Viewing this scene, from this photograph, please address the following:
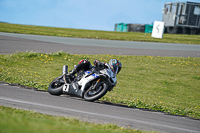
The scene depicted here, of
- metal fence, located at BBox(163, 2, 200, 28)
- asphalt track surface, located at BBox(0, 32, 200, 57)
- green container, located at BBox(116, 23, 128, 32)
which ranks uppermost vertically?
metal fence, located at BBox(163, 2, 200, 28)

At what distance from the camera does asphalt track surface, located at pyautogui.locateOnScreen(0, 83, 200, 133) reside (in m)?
6.23

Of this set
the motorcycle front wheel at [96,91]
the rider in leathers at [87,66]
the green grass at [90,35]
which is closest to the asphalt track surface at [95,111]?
the motorcycle front wheel at [96,91]

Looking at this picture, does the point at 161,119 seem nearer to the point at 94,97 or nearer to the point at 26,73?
the point at 94,97

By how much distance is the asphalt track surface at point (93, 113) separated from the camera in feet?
20.5

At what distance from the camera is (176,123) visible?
7.10 meters

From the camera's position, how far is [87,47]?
22.5m

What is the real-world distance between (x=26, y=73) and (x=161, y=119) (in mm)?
8197

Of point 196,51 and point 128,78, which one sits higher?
point 196,51

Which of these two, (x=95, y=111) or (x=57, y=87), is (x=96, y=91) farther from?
A: (x=57, y=87)

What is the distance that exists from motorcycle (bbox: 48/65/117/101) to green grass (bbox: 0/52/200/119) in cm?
165

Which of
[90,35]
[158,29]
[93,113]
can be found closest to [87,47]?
[90,35]

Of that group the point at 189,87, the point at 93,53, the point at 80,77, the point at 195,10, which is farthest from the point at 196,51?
the point at 195,10

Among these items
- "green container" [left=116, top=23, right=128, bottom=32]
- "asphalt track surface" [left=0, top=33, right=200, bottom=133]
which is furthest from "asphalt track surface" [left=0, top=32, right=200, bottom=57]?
"green container" [left=116, top=23, right=128, bottom=32]

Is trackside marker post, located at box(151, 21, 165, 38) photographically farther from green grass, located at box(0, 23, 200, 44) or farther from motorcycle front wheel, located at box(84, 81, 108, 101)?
motorcycle front wheel, located at box(84, 81, 108, 101)
